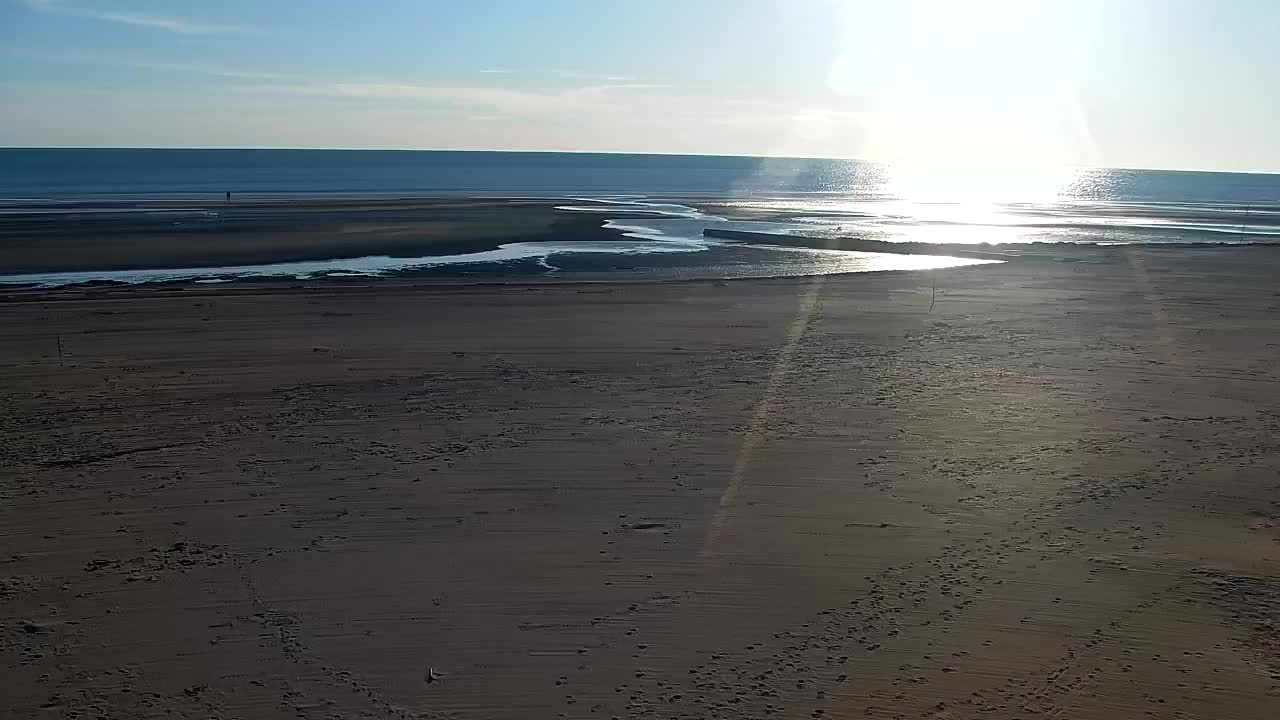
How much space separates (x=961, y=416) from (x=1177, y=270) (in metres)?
26.6

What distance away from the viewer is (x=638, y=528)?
36.3ft

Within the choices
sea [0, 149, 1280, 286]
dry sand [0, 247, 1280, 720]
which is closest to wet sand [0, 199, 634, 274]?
sea [0, 149, 1280, 286]

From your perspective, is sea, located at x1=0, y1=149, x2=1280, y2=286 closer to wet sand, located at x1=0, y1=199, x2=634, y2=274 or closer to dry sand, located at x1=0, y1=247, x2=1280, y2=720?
wet sand, located at x1=0, y1=199, x2=634, y2=274

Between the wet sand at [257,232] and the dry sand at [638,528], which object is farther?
the wet sand at [257,232]

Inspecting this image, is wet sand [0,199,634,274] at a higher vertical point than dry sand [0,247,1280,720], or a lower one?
higher

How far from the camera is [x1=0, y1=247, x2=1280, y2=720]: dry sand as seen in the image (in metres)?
7.95

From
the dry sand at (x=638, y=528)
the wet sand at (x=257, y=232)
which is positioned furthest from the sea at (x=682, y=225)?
the dry sand at (x=638, y=528)

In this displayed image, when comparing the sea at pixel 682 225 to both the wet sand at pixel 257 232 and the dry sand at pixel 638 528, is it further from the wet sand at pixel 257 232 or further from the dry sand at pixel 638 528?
the dry sand at pixel 638 528

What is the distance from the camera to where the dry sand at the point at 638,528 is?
7945mm

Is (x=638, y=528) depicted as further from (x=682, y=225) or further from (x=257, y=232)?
(x=682, y=225)

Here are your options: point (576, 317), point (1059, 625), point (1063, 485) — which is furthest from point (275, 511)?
point (576, 317)

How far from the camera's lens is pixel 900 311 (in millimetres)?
26719

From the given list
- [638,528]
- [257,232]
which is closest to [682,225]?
[257,232]

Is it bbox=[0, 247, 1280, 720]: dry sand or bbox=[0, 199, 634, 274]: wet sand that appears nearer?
bbox=[0, 247, 1280, 720]: dry sand
